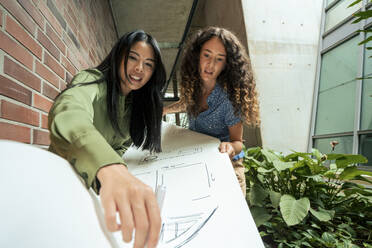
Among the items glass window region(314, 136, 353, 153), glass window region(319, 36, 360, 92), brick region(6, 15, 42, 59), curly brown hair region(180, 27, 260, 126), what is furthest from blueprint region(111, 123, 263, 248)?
glass window region(319, 36, 360, 92)

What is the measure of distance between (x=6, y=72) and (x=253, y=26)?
364cm

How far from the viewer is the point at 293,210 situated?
120cm

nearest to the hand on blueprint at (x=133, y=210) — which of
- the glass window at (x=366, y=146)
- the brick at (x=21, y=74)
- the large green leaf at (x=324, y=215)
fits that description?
the brick at (x=21, y=74)

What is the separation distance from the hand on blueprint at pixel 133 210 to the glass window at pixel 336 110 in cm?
361

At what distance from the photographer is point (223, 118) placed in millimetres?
1153

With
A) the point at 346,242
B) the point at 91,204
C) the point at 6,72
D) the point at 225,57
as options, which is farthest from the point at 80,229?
the point at 346,242

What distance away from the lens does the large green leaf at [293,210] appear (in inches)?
45.1

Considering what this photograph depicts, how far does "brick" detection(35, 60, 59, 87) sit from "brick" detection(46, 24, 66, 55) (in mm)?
172

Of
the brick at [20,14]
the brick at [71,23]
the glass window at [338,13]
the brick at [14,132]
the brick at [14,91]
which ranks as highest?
the glass window at [338,13]

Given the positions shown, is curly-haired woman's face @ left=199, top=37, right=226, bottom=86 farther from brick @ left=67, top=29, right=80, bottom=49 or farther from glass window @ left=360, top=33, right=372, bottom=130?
glass window @ left=360, top=33, right=372, bottom=130

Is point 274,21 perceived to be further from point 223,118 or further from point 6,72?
point 6,72

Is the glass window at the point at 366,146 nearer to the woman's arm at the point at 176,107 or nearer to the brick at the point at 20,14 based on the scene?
the woman's arm at the point at 176,107

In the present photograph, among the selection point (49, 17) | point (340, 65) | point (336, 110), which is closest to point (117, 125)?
point (49, 17)

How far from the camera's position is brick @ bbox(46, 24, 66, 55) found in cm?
102
